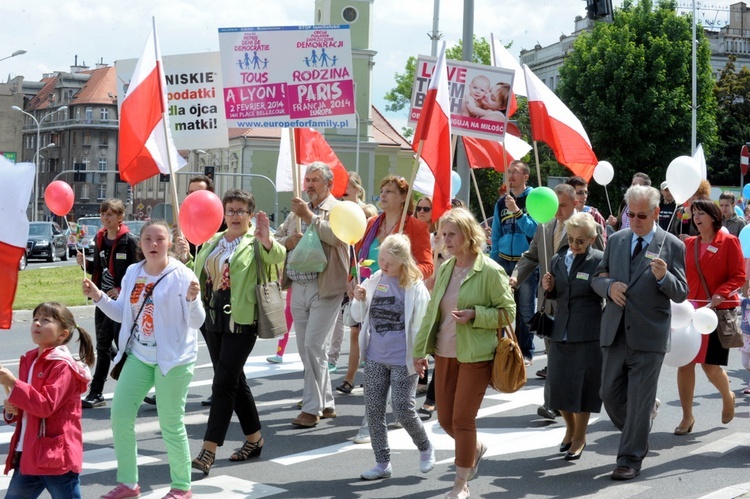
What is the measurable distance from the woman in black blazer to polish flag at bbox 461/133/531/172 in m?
5.89

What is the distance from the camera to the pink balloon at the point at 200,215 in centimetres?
702

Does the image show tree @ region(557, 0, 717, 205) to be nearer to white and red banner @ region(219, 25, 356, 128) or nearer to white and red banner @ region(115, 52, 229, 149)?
white and red banner @ region(115, 52, 229, 149)

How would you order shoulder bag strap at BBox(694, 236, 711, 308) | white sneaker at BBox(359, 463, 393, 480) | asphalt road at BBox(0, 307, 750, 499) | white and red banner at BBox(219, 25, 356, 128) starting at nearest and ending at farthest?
asphalt road at BBox(0, 307, 750, 499) → white sneaker at BBox(359, 463, 393, 480) → shoulder bag strap at BBox(694, 236, 711, 308) → white and red banner at BBox(219, 25, 356, 128)

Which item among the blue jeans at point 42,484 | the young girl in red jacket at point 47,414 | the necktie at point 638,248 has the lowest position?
the blue jeans at point 42,484

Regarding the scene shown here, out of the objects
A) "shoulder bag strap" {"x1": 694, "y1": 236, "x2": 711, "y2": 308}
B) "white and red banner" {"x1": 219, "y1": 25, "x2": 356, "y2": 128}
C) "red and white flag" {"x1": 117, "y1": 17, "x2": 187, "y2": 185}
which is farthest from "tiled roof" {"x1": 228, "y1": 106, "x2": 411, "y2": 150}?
"shoulder bag strap" {"x1": 694, "y1": 236, "x2": 711, "y2": 308}

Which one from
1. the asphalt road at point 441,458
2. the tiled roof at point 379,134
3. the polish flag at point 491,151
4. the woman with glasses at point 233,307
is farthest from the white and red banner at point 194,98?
the tiled roof at point 379,134

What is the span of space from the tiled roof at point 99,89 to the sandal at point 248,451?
399 ft

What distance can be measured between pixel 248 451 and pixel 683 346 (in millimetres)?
3380

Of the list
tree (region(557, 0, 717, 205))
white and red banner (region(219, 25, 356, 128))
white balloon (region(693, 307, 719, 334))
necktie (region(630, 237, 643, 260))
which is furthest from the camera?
tree (region(557, 0, 717, 205))

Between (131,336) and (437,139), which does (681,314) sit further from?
(131,336)

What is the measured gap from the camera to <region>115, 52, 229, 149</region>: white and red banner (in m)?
9.66

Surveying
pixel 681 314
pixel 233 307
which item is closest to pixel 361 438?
pixel 233 307

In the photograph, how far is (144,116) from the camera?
8.27m

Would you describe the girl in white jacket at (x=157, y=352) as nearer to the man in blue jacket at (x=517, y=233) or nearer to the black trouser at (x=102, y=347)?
the black trouser at (x=102, y=347)
